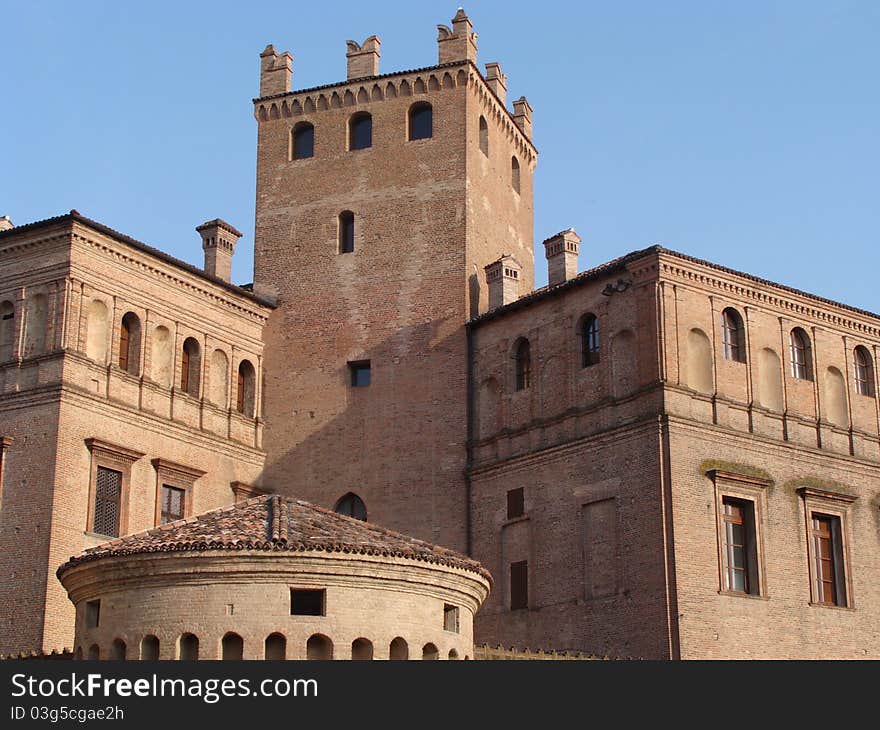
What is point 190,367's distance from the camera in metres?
42.1

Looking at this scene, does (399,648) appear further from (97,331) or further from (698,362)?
(97,331)

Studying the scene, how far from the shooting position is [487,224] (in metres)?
45.3

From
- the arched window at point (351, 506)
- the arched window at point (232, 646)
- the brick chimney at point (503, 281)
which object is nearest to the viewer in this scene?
the arched window at point (232, 646)

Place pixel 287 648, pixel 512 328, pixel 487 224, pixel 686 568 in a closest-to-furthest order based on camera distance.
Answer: pixel 287 648 < pixel 686 568 < pixel 512 328 < pixel 487 224

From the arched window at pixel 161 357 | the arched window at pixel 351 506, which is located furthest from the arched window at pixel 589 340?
the arched window at pixel 161 357

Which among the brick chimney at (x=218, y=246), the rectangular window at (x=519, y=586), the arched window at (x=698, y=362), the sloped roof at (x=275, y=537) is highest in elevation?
the brick chimney at (x=218, y=246)

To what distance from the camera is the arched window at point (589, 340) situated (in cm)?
3869

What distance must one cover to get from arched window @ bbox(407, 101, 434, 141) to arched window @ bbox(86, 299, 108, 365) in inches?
428

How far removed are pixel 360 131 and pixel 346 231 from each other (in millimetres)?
3095

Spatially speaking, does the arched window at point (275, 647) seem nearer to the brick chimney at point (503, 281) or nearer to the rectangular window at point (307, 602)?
the rectangular window at point (307, 602)

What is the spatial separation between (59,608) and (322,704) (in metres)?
17.6

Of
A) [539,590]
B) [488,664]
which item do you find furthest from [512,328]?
[488,664]

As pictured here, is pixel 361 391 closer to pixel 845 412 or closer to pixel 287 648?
pixel 845 412

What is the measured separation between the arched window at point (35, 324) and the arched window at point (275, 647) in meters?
15.4
